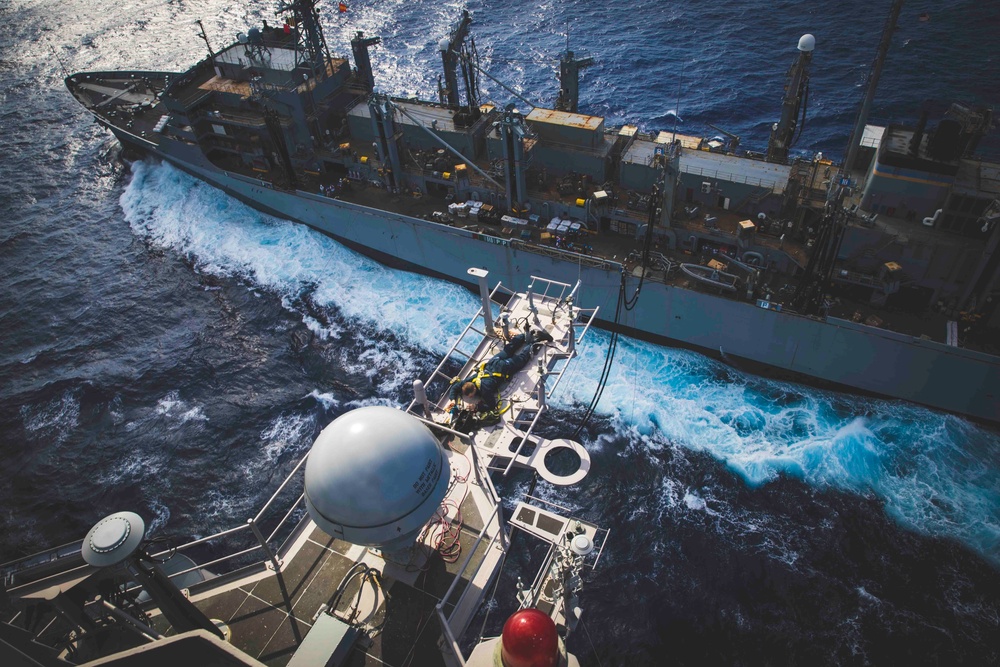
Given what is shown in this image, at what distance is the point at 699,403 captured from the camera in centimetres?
3519

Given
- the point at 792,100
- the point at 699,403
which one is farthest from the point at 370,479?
the point at 792,100

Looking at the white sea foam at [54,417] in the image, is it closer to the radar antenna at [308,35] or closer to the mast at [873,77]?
the radar antenna at [308,35]

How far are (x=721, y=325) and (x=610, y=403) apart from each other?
26.6 feet

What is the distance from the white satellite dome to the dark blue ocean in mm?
13994

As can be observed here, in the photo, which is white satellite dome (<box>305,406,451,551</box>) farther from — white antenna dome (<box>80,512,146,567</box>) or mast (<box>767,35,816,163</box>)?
mast (<box>767,35,816,163</box>)

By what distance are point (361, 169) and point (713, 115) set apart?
30.6m

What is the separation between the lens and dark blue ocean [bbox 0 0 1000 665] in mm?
26094

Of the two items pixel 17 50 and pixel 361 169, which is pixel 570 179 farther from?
pixel 17 50

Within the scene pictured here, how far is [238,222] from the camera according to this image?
165 ft

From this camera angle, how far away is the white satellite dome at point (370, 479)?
14.7 meters

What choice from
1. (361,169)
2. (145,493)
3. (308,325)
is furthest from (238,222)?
(145,493)

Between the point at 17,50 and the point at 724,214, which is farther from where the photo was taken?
the point at 17,50

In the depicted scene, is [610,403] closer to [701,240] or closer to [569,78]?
[701,240]

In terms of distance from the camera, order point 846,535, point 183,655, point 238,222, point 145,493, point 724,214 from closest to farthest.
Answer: point 183,655, point 846,535, point 145,493, point 724,214, point 238,222
